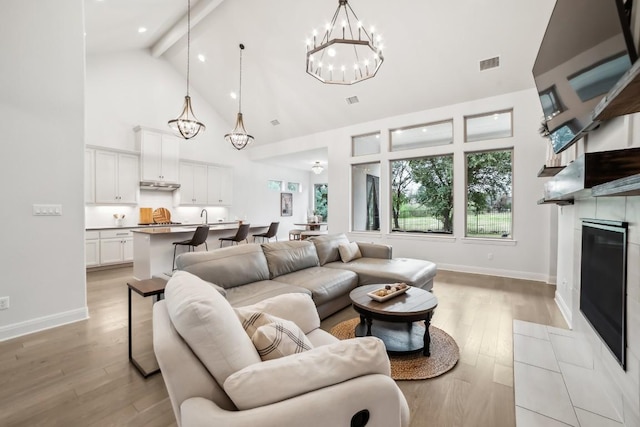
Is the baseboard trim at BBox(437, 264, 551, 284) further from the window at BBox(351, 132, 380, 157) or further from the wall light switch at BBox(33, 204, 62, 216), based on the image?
the wall light switch at BBox(33, 204, 62, 216)

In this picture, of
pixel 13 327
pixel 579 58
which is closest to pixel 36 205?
pixel 13 327

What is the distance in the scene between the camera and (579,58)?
179 centimetres

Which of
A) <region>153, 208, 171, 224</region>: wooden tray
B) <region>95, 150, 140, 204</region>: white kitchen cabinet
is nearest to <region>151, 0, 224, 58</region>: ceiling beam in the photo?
<region>95, 150, 140, 204</region>: white kitchen cabinet

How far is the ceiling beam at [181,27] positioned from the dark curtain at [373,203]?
4.50m

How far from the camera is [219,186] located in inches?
315

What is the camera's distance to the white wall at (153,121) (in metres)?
5.92

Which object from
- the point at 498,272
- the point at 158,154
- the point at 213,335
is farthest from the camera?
the point at 158,154

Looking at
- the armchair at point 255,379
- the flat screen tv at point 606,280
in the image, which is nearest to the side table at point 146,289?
the armchair at point 255,379

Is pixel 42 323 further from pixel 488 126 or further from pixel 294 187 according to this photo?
pixel 294 187

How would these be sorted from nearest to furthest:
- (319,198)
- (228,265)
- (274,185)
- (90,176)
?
(228,265) < (90,176) < (274,185) < (319,198)

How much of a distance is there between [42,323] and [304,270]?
108 inches

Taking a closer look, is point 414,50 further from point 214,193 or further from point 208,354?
point 214,193

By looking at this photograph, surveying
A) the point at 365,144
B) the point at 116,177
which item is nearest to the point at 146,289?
the point at 116,177

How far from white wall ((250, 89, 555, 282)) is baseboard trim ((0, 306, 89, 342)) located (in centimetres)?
504
